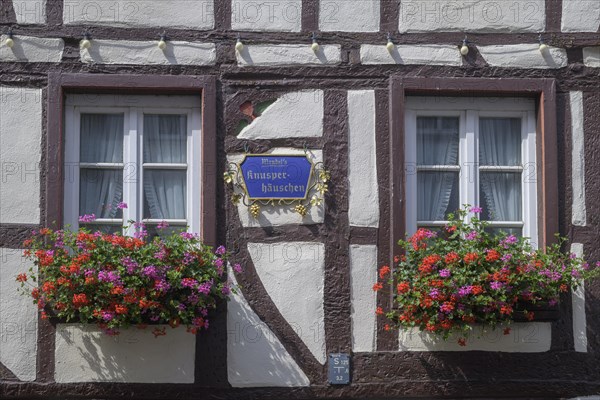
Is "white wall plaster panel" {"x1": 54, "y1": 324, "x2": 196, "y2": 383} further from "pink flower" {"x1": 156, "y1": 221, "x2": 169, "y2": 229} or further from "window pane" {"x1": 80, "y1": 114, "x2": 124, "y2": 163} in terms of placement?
"window pane" {"x1": 80, "y1": 114, "x2": 124, "y2": 163}

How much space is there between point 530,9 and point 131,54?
9.55 feet

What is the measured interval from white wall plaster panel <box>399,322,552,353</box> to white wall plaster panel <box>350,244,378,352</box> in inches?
9.1

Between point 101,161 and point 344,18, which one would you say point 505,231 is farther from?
point 101,161

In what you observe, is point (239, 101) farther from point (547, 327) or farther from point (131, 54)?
point (547, 327)

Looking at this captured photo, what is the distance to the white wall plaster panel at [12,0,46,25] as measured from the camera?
25.3 ft

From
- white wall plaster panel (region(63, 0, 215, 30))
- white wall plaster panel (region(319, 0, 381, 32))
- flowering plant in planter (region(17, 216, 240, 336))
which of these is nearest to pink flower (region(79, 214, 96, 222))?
flowering plant in planter (region(17, 216, 240, 336))

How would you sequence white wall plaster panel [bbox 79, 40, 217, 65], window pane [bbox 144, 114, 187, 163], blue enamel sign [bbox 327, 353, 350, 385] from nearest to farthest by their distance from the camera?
blue enamel sign [bbox 327, 353, 350, 385]
white wall plaster panel [bbox 79, 40, 217, 65]
window pane [bbox 144, 114, 187, 163]

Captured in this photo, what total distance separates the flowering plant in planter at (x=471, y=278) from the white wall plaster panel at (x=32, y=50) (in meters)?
2.79

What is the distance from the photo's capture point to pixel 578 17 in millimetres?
7902

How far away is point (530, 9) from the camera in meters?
7.89

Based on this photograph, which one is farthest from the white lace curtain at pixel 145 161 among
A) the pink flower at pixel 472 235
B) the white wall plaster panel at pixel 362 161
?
the pink flower at pixel 472 235

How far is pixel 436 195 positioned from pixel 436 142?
395mm

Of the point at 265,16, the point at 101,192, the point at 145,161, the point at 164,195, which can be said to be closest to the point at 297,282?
the point at 164,195

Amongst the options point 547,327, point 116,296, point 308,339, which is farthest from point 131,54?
point 547,327
